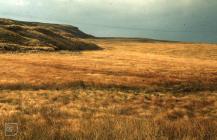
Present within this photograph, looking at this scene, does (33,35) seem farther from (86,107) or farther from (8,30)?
(86,107)

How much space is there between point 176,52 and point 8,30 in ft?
179

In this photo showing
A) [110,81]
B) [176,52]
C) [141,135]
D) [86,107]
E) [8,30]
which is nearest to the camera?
[141,135]

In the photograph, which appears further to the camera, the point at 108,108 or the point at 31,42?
the point at 31,42

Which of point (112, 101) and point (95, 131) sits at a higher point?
point (95, 131)

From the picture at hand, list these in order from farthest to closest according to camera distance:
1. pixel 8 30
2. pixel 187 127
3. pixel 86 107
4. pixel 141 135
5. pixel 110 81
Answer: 1. pixel 8 30
2. pixel 110 81
3. pixel 86 107
4. pixel 187 127
5. pixel 141 135

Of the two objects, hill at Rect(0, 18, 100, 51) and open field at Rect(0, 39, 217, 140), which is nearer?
open field at Rect(0, 39, 217, 140)

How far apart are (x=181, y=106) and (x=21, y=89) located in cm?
1442

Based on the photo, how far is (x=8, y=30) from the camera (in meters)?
124

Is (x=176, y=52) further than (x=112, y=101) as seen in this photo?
Yes

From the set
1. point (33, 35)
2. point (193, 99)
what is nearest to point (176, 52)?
point (33, 35)

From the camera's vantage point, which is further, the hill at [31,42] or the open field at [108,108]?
the hill at [31,42]

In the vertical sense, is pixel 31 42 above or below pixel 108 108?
above

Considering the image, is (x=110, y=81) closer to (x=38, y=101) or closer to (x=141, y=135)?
(x=38, y=101)

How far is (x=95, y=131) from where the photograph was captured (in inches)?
439
